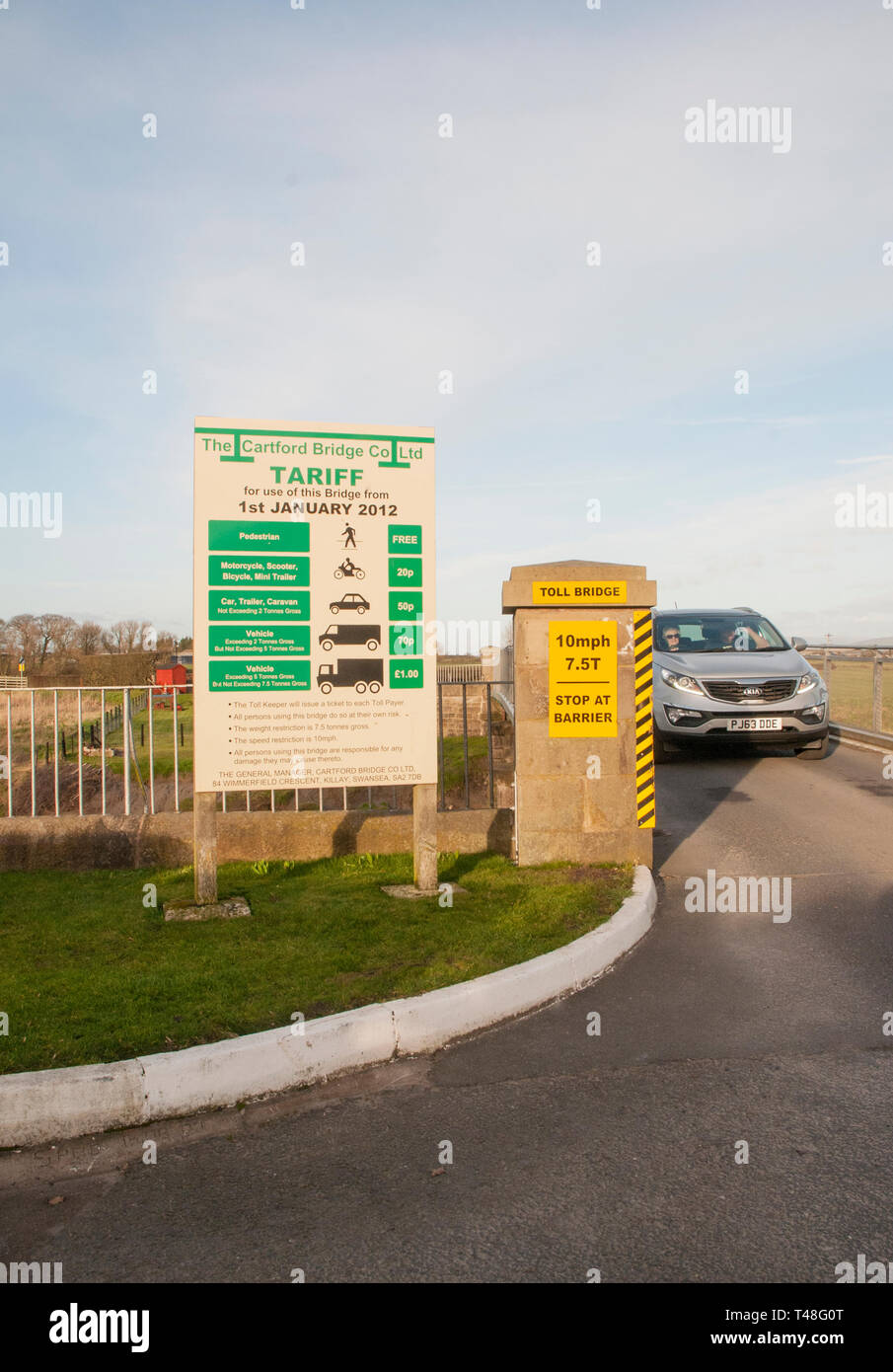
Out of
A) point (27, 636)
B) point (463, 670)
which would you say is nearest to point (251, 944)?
point (463, 670)

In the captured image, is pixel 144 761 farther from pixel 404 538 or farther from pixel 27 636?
pixel 27 636

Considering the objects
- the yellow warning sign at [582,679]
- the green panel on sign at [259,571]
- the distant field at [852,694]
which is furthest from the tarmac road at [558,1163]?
the distant field at [852,694]

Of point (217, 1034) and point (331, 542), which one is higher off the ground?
point (331, 542)

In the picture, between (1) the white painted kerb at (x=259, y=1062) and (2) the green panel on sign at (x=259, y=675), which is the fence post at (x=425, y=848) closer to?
(2) the green panel on sign at (x=259, y=675)

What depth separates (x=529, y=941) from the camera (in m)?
5.37

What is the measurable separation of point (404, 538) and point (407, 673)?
3.04 feet

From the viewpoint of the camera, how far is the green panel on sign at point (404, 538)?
666 cm

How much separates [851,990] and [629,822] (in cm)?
250

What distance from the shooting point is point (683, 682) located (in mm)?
12469

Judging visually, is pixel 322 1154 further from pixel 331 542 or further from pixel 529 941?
pixel 331 542

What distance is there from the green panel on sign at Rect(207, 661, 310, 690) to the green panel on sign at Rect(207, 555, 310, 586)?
54 cm

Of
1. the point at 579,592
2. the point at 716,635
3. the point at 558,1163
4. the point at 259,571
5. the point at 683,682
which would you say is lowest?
the point at 558,1163

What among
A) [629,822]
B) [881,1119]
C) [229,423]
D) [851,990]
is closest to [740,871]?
[629,822]
